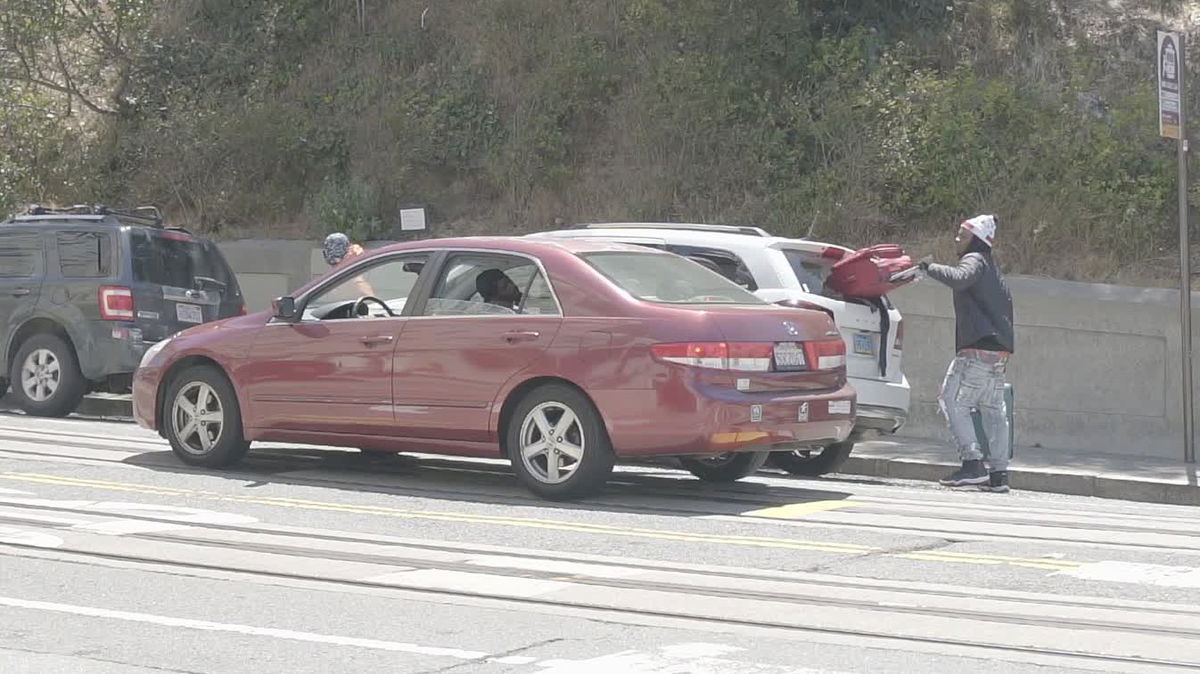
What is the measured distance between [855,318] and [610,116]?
9377 millimetres

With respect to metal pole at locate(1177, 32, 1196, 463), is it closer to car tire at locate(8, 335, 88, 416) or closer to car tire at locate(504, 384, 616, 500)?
car tire at locate(504, 384, 616, 500)

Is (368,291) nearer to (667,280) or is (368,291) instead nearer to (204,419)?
(204,419)

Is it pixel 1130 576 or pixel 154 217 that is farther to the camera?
pixel 154 217

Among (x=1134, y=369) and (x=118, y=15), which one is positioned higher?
(x=118, y=15)

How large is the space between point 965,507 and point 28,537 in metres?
5.43

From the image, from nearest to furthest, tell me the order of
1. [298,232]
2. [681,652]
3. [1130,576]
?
[681,652]
[1130,576]
[298,232]

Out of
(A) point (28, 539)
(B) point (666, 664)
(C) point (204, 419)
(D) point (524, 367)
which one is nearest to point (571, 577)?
(B) point (666, 664)

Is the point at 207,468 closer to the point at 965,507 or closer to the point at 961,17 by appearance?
the point at 965,507

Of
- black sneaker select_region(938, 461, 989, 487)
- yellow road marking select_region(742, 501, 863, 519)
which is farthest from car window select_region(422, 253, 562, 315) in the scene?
black sneaker select_region(938, 461, 989, 487)

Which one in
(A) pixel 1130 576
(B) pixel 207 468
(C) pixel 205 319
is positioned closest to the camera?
(A) pixel 1130 576

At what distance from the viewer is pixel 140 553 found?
9.20m

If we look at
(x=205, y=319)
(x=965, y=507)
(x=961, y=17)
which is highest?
(x=961, y=17)

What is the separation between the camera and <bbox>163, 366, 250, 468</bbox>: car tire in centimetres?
1230

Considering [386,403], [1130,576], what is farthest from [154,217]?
[1130,576]
